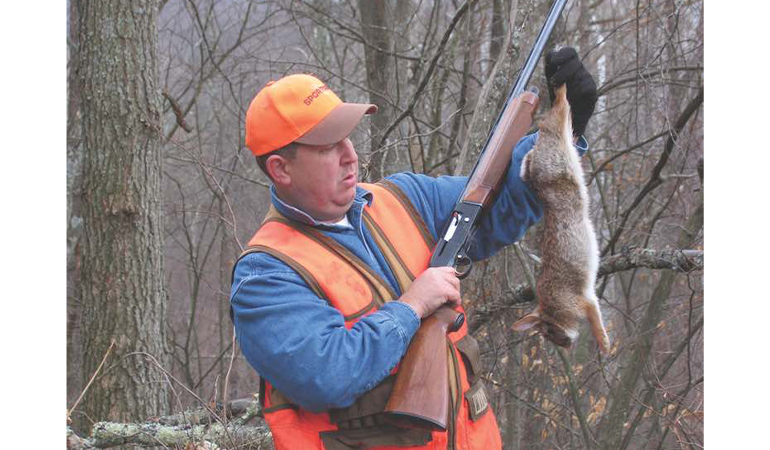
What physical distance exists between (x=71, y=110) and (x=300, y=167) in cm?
640

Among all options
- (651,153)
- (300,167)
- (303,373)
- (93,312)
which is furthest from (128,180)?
(651,153)

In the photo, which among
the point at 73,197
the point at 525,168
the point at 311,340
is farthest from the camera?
the point at 73,197

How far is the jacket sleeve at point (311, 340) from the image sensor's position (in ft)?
7.81

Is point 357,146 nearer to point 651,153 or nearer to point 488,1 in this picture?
point 488,1

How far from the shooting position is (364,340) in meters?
2.43

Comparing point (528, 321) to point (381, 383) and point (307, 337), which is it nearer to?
point (381, 383)

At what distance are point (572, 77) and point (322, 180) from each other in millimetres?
957

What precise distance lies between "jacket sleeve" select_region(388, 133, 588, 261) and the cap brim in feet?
1.35

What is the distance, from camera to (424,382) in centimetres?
244

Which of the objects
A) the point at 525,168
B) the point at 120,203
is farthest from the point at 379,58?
the point at 525,168

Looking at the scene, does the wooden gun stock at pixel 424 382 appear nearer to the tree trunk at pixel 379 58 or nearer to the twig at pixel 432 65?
the twig at pixel 432 65

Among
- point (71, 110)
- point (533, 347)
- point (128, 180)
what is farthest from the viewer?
point (71, 110)

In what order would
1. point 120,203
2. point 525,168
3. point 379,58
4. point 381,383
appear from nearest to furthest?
point 381,383 → point 525,168 → point 120,203 → point 379,58

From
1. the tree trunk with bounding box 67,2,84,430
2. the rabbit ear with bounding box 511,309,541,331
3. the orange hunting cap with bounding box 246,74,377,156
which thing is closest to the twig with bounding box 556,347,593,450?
the rabbit ear with bounding box 511,309,541,331
